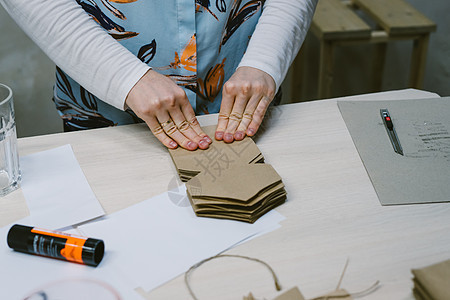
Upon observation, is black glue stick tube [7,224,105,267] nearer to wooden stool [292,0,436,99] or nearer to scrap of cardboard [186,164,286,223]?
scrap of cardboard [186,164,286,223]

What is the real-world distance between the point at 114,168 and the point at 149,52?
31 centimetres

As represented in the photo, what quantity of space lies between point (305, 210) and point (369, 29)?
1533 millimetres

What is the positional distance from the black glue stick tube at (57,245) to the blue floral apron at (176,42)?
0.48 meters

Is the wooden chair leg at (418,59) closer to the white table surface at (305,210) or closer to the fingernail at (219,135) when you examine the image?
the white table surface at (305,210)

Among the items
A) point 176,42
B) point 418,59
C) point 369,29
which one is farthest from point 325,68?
point 176,42

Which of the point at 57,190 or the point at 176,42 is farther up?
the point at 176,42

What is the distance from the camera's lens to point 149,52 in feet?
3.64

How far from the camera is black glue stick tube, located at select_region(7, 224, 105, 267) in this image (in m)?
0.72

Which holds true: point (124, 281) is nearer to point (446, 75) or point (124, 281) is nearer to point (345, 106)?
point (345, 106)

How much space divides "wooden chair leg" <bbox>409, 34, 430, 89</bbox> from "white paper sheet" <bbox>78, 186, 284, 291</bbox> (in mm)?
1706

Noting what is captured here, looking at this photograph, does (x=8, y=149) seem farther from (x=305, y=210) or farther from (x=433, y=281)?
(x=433, y=281)

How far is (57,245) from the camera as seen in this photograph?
0.72 m

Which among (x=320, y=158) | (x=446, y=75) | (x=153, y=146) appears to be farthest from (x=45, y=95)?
(x=446, y=75)

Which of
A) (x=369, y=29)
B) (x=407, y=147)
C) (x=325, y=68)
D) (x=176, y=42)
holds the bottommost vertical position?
(x=325, y=68)
